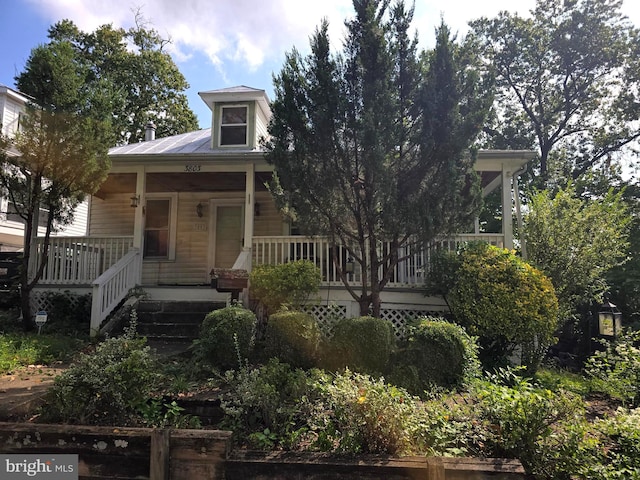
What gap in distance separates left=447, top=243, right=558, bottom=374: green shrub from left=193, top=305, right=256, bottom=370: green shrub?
10.9 ft

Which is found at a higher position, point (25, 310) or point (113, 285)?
point (113, 285)

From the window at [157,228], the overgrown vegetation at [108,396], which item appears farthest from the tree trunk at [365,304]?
the window at [157,228]

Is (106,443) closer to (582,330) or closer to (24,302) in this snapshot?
(24,302)

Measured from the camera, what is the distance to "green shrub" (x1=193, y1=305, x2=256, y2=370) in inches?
202

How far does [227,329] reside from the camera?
5.17m

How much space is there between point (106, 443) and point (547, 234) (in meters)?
7.98

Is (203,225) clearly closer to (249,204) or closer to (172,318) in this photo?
(249,204)

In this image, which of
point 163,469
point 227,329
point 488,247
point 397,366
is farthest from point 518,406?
point 488,247

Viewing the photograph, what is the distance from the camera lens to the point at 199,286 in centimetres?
839

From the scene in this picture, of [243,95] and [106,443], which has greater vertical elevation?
[243,95]

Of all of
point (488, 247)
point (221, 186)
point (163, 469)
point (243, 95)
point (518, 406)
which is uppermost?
point (243, 95)

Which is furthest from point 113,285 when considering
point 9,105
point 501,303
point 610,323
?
point 9,105

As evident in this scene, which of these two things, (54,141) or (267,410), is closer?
(267,410)

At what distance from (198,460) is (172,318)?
501 cm
